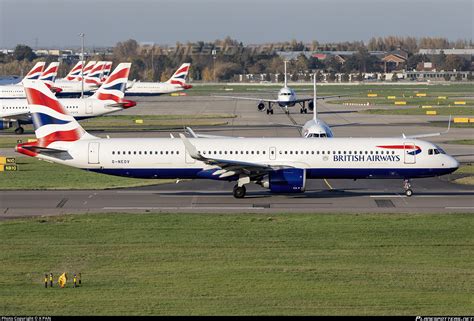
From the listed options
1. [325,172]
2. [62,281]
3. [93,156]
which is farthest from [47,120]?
[62,281]

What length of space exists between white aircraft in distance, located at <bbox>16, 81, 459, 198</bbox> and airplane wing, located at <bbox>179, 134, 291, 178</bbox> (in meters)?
0.08

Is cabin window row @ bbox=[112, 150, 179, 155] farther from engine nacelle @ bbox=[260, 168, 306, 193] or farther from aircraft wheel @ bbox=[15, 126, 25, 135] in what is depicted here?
aircraft wheel @ bbox=[15, 126, 25, 135]

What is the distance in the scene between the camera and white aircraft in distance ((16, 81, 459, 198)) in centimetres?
4834

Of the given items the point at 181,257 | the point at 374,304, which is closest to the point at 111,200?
the point at 181,257

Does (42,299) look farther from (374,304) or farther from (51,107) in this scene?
(51,107)

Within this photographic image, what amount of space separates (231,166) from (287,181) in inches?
117

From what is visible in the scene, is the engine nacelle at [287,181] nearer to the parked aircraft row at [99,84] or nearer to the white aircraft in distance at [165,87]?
the parked aircraft row at [99,84]

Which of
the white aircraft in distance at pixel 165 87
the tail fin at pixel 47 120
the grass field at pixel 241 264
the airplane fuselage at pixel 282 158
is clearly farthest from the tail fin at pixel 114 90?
the white aircraft in distance at pixel 165 87

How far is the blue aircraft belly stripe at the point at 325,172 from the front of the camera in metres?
48.4

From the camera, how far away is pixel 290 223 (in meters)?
40.4

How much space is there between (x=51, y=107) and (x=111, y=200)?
20.0ft

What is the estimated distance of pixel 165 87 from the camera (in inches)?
6614

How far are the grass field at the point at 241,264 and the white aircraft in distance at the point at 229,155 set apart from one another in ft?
21.0

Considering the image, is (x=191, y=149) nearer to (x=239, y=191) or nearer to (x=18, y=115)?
(x=239, y=191)
